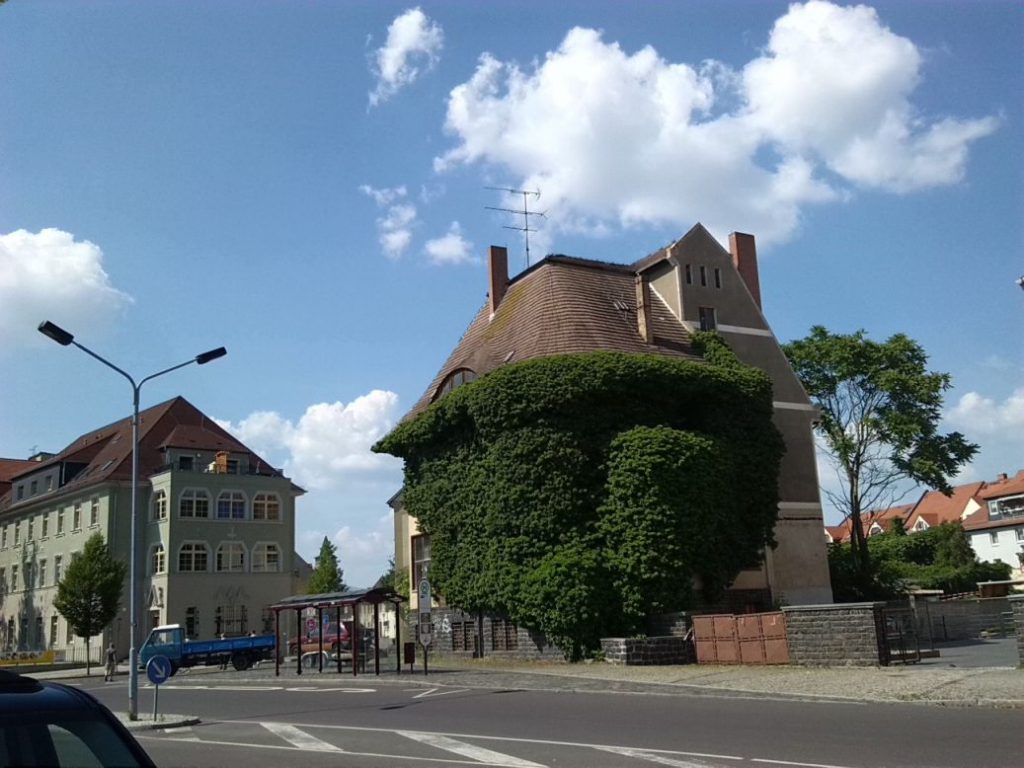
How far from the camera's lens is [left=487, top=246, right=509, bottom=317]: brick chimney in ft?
132

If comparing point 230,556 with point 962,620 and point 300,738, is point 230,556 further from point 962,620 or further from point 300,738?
point 300,738

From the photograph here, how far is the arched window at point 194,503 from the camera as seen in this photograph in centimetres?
5503

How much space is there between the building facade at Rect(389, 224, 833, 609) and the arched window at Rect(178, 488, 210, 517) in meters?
20.0

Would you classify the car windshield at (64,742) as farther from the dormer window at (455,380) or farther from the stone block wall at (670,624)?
the dormer window at (455,380)

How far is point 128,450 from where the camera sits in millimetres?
59156

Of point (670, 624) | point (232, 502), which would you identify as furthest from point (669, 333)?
point (232, 502)

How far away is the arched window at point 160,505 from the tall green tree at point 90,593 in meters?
6.21

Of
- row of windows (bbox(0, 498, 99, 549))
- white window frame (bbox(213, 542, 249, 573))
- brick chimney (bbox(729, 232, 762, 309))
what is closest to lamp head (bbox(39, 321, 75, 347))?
brick chimney (bbox(729, 232, 762, 309))

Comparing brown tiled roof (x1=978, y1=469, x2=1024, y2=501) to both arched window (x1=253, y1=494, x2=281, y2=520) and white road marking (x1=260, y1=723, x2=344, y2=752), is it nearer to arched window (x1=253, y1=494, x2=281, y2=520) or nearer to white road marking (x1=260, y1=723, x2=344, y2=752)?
arched window (x1=253, y1=494, x2=281, y2=520)

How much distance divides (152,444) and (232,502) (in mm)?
6734

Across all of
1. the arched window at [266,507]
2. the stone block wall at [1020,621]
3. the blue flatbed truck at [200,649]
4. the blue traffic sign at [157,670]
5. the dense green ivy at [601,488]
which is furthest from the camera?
the arched window at [266,507]

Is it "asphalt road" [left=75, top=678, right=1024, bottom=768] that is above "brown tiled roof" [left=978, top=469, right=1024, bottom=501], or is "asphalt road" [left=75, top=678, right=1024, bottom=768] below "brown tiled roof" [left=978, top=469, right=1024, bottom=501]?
below

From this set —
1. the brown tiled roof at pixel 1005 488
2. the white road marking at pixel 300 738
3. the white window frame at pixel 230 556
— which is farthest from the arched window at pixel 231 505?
the brown tiled roof at pixel 1005 488

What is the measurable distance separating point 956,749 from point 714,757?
274 centimetres
